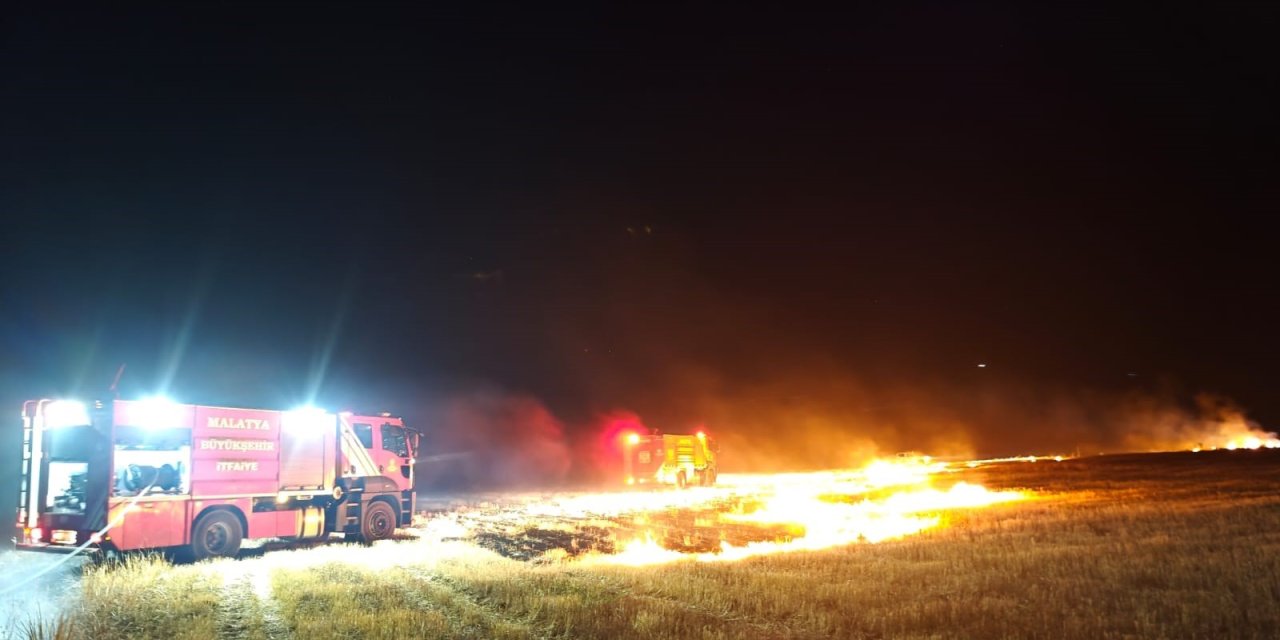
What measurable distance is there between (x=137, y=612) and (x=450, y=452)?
60.9 m

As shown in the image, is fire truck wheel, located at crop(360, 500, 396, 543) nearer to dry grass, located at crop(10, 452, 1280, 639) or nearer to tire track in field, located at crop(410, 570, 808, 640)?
dry grass, located at crop(10, 452, 1280, 639)

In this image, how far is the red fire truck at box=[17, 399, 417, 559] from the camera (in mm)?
17844

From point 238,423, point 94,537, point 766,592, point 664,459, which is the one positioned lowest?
point 766,592

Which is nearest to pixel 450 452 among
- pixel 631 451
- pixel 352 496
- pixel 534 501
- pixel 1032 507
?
pixel 631 451

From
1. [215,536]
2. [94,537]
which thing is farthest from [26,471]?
[215,536]

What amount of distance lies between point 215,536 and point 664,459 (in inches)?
1151

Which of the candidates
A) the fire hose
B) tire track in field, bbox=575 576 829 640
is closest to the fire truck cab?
the fire hose

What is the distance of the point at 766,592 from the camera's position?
12492 millimetres

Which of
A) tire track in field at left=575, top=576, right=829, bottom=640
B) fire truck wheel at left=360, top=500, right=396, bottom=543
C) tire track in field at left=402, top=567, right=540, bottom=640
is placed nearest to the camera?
tire track in field at left=575, top=576, right=829, bottom=640

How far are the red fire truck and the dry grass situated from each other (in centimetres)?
146

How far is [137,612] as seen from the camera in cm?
1198

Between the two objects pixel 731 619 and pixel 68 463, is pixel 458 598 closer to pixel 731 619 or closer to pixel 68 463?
pixel 731 619

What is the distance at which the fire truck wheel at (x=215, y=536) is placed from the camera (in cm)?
1903

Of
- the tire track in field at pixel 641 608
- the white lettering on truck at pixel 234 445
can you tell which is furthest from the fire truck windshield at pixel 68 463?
the tire track in field at pixel 641 608
